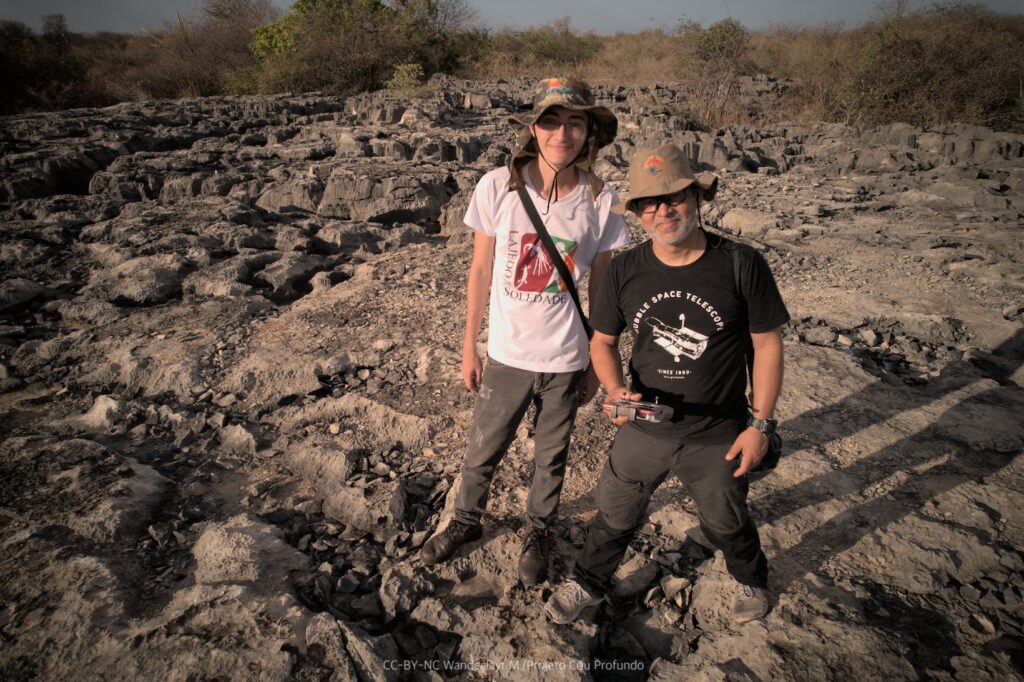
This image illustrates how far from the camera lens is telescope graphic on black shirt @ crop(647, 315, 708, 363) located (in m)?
1.65

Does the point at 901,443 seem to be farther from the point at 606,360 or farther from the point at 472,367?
the point at 472,367

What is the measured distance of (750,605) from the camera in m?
1.93

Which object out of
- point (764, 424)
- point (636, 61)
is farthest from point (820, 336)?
point (636, 61)

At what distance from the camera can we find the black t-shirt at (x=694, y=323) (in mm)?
1561

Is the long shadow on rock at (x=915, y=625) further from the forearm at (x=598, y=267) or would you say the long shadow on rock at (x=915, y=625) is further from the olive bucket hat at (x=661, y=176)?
the olive bucket hat at (x=661, y=176)

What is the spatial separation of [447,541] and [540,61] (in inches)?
950

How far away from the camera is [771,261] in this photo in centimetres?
540

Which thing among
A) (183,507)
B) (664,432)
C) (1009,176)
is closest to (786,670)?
(664,432)

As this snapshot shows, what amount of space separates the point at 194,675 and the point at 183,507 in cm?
114

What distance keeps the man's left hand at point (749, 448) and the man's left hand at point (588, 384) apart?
1.92ft

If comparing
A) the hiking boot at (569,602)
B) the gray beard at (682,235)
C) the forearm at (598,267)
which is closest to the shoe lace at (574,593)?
the hiking boot at (569,602)

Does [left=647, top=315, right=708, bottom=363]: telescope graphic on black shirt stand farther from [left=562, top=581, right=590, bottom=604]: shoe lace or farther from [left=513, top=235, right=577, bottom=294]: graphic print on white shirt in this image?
[left=562, top=581, right=590, bottom=604]: shoe lace

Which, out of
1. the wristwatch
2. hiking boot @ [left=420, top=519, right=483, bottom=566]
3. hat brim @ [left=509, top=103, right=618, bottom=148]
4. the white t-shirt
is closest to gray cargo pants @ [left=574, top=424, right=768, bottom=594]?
the wristwatch

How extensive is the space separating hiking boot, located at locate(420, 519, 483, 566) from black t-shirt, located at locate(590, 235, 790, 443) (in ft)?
3.20
